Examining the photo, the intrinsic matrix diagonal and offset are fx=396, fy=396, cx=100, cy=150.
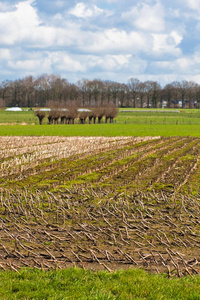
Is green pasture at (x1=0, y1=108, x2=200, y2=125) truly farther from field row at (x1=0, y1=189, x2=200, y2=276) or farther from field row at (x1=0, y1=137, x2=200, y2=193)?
field row at (x1=0, y1=189, x2=200, y2=276)

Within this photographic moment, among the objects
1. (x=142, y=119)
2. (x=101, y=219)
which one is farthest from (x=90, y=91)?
(x=101, y=219)

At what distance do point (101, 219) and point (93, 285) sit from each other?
4.00m

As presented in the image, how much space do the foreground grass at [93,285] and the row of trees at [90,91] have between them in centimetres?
13984

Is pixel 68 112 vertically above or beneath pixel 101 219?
above

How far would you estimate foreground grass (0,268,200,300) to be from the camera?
5750 mm

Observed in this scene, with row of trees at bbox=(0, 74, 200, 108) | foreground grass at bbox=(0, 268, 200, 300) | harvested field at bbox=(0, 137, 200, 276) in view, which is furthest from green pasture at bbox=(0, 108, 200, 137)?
row of trees at bbox=(0, 74, 200, 108)

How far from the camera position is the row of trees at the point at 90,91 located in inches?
5935

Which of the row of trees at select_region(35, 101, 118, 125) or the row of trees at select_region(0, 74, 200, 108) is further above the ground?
the row of trees at select_region(0, 74, 200, 108)

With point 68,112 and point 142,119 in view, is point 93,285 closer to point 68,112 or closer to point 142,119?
point 68,112

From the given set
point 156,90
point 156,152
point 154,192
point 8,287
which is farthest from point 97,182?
point 156,90

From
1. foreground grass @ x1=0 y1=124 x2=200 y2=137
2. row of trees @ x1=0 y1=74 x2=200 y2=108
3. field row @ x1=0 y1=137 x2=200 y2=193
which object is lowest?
foreground grass @ x1=0 y1=124 x2=200 y2=137

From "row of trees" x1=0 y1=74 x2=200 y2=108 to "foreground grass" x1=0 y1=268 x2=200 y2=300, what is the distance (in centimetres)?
13984

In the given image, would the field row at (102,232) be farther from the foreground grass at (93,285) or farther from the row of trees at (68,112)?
the row of trees at (68,112)

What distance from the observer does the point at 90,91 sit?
15412 cm
